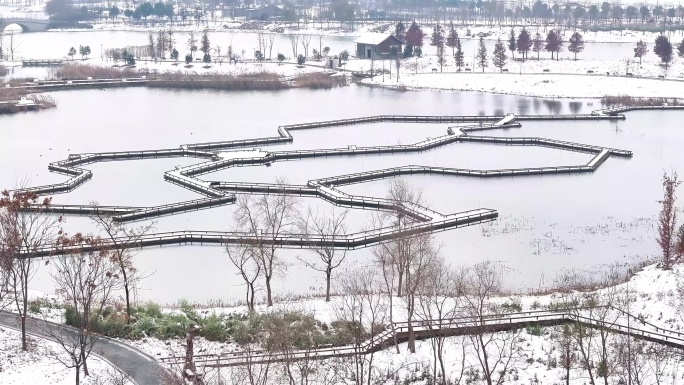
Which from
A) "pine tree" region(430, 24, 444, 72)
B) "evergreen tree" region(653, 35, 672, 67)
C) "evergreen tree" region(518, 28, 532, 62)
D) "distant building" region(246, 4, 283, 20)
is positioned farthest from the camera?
"distant building" region(246, 4, 283, 20)

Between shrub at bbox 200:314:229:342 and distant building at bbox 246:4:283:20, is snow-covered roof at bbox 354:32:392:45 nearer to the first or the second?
distant building at bbox 246:4:283:20

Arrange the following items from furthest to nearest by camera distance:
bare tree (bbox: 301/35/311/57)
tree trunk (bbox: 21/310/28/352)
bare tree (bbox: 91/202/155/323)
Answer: bare tree (bbox: 301/35/311/57), bare tree (bbox: 91/202/155/323), tree trunk (bbox: 21/310/28/352)

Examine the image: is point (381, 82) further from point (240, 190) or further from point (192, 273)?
point (192, 273)

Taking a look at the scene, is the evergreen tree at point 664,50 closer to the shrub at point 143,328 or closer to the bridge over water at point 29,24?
the shrub at point 143,328

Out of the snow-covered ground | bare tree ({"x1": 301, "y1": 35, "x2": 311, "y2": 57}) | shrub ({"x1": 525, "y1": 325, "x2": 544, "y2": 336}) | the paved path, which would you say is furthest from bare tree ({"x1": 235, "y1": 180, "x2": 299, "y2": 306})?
bare tree ({"x1": 301, "y1": 35, "x2": 311, "y2": 57})

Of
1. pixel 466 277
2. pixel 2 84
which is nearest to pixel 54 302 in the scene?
pixel 466 277

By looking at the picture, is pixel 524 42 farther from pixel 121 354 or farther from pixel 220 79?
pixel 121 354

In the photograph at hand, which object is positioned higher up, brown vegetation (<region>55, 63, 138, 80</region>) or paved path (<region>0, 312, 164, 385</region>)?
brown vegetation (<region>55, 63, 138, 80</region>)
